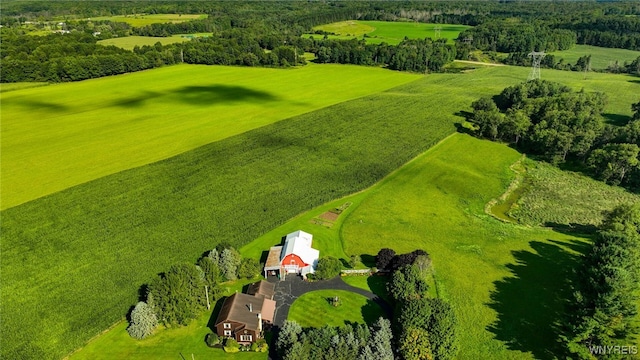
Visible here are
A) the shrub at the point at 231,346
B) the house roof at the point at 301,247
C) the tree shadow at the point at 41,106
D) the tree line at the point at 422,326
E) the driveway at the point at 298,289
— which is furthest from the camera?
the tree shadow at the point at 41,106

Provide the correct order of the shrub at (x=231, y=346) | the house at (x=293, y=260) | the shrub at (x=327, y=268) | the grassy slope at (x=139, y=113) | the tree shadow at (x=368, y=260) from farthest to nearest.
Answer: the grassy slope at (x=139, y=113), the tree shadow at (x=368, y=260), the house at (x=293, y=260), the shrub at (x=327, y=268), the shrub at (x=231, y=346)

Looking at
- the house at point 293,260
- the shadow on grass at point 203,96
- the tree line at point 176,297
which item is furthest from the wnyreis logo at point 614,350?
the shadow on grass at point 203,96

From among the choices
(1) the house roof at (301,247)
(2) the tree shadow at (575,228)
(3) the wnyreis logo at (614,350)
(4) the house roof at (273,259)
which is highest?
(1) the house roof at (301,247)

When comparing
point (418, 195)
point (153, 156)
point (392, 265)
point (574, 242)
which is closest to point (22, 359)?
point (392, 265)

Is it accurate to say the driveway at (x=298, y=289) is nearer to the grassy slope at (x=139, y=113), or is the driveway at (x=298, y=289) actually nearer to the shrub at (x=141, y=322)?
the shrub at (x=141, y=322)

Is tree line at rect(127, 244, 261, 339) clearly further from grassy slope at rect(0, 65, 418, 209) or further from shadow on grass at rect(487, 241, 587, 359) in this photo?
grassy slope at rect(0, 65, 418, 209)

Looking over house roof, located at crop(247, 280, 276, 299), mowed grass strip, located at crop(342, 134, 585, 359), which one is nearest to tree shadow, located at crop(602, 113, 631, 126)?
mowed grass strip, located at crop(342, 134, 585, 359)

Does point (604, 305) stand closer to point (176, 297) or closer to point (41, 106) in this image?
point (176, 297)
